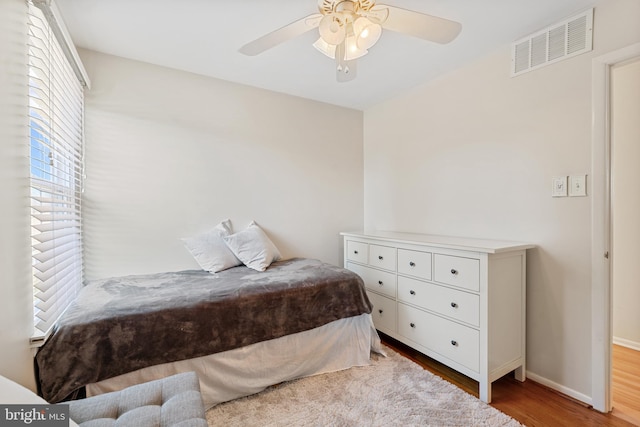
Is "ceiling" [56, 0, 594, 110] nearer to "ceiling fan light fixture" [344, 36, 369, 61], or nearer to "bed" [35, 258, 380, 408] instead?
"ceiling fan light fixture" [344, 36, 369, 61]

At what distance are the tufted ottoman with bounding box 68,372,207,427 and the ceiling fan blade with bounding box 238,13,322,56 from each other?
164 cm

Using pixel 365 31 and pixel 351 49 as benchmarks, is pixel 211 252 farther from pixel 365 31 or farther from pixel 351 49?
pixel 365 31

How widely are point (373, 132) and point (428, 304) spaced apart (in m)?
2.01

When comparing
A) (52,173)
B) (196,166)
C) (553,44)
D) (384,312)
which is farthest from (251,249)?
(553,44)

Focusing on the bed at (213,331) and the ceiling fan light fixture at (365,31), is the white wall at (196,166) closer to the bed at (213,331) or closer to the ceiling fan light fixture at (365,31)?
the bed at (213,331)

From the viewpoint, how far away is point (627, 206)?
247cm

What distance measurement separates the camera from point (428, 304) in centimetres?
212

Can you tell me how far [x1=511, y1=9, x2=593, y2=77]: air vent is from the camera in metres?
1.74

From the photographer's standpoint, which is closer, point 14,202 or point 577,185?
point 14,202

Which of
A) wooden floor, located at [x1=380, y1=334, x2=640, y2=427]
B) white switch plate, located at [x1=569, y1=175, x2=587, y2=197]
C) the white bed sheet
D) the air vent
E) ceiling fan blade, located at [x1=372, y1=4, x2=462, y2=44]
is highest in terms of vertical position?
the air vent

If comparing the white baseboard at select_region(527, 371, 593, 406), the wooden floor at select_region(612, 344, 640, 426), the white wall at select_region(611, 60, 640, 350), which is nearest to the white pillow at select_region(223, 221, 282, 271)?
the white baseboard at select_region(527, 371, 593, 406)

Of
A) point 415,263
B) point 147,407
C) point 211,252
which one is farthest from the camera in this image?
point 211,252

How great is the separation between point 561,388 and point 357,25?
2.49 m

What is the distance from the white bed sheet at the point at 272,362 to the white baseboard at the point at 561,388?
1029 millimetres
